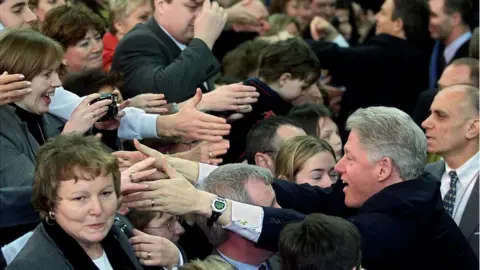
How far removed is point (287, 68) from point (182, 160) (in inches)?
65.2

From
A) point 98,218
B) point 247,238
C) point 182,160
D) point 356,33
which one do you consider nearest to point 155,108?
point 182,160

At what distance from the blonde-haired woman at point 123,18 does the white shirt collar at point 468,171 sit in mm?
2242

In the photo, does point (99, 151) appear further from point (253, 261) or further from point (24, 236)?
point (253, 261)

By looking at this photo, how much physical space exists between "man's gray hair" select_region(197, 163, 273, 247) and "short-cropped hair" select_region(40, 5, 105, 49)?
1.62 metres

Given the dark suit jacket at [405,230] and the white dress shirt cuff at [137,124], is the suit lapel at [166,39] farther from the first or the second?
the dark suit jacket at [405,230]

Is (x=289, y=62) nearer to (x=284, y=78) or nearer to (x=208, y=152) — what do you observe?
(x=284, y=78)

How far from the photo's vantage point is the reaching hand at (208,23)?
5.62 metres

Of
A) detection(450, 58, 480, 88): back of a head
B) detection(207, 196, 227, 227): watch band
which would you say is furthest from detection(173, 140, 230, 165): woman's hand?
detection(450, 58, 480, 88): back of a head

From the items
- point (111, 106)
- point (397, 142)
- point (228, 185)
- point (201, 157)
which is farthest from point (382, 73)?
point (228, 185)

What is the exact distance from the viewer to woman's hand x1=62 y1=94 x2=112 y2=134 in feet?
14.8

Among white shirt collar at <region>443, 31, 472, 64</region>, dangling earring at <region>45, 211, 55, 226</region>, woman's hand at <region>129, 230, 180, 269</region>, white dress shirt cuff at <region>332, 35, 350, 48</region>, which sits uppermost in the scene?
dangling earring at <region>45, 211, 55, 226</region>

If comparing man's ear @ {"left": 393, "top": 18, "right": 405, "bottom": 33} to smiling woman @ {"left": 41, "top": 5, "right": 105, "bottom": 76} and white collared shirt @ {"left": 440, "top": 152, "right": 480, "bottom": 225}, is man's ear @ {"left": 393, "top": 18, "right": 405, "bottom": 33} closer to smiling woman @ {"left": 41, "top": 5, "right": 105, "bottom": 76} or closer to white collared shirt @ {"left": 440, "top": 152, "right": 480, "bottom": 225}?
white collared shirt @ {"left": 440, "top": 152, "right": 480, "bottom": 225}

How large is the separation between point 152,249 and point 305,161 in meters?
1.38

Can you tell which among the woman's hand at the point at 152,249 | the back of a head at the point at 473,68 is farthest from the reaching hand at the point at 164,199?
the back of a head at the point at 473,68
